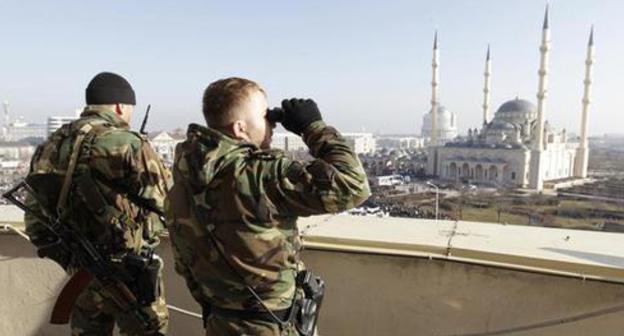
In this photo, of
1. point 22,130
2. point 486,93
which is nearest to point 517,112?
point 486,93

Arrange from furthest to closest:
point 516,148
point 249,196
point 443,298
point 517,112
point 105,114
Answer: point 517,112 < point 516,148 < point 443,298 < point 105,114 < point 249,196

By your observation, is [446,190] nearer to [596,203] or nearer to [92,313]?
[596,203]

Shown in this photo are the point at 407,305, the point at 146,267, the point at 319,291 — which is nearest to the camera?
the point at 319,291

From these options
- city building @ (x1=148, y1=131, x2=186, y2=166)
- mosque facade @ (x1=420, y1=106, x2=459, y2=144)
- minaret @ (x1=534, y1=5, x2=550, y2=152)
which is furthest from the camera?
mosque facade @ (x1=420, y1=106, x2=459, y2=144)

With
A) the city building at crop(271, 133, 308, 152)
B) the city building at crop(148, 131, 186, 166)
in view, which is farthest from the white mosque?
the city building at crop(271, 133, 308, 152)

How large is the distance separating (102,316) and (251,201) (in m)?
1.06

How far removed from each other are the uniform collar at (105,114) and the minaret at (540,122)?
143 feet

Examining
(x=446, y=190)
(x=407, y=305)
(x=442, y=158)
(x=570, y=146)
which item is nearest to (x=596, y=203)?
(x=446, y=190)

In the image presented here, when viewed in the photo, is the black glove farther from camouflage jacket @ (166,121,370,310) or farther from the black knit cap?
the black knit cap

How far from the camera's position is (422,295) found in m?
1.95

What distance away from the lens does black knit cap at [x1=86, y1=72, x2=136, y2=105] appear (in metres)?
1.72

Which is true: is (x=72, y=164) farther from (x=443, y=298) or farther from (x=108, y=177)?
(x=443, y=298)

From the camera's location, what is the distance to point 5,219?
7.64 ft

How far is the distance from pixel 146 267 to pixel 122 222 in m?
0.19
